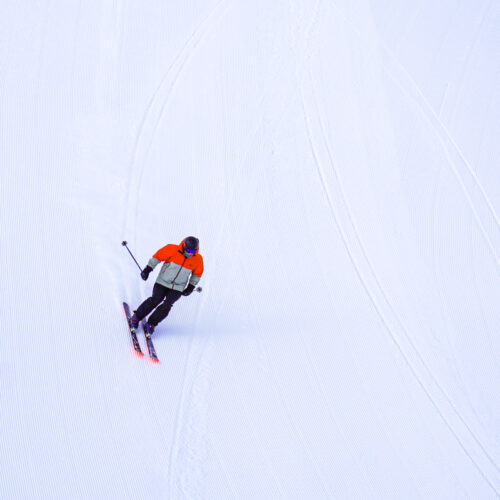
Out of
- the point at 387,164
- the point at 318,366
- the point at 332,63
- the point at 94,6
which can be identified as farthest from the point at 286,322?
the point at 94,6

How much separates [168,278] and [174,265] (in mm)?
167

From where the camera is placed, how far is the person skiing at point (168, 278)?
6266mm

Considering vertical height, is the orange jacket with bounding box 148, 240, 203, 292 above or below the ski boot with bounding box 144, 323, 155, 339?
above

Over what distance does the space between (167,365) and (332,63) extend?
7400mm

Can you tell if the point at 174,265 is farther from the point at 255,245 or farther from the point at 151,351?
the point at 255,245

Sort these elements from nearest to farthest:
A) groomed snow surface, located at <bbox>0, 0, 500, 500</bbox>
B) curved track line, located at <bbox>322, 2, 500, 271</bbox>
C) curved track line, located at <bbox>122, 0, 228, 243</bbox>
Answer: groomed snow surface, located at <bbox>0, 0, 500, 500</bbox>, curved track line, located at <bbox>122, 0, 228, 243</bbox>, curved track line, located at <bbox>322, 2, 500, 271</bbox>

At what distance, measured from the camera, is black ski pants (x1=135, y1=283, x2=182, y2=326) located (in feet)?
21.1

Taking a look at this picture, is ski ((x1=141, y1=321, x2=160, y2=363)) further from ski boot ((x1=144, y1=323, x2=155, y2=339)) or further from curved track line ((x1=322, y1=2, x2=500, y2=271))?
curved track line ((x1=322, y1=2, x2=500, y2=271))

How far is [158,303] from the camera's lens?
255 inches

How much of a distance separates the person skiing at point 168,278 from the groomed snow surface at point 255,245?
0.33 metres

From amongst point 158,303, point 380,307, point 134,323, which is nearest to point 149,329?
point 134,323

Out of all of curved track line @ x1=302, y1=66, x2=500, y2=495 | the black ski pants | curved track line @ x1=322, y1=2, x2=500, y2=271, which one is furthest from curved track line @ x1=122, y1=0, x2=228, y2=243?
curved track line @ x1=322, y1=2, x2=500, y2=271

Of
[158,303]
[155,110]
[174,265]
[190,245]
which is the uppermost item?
[155,110]

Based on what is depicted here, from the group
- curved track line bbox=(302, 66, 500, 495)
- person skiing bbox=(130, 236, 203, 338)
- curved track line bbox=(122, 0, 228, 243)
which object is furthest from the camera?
curved track line bbox=(122, 0, 228, 243)
